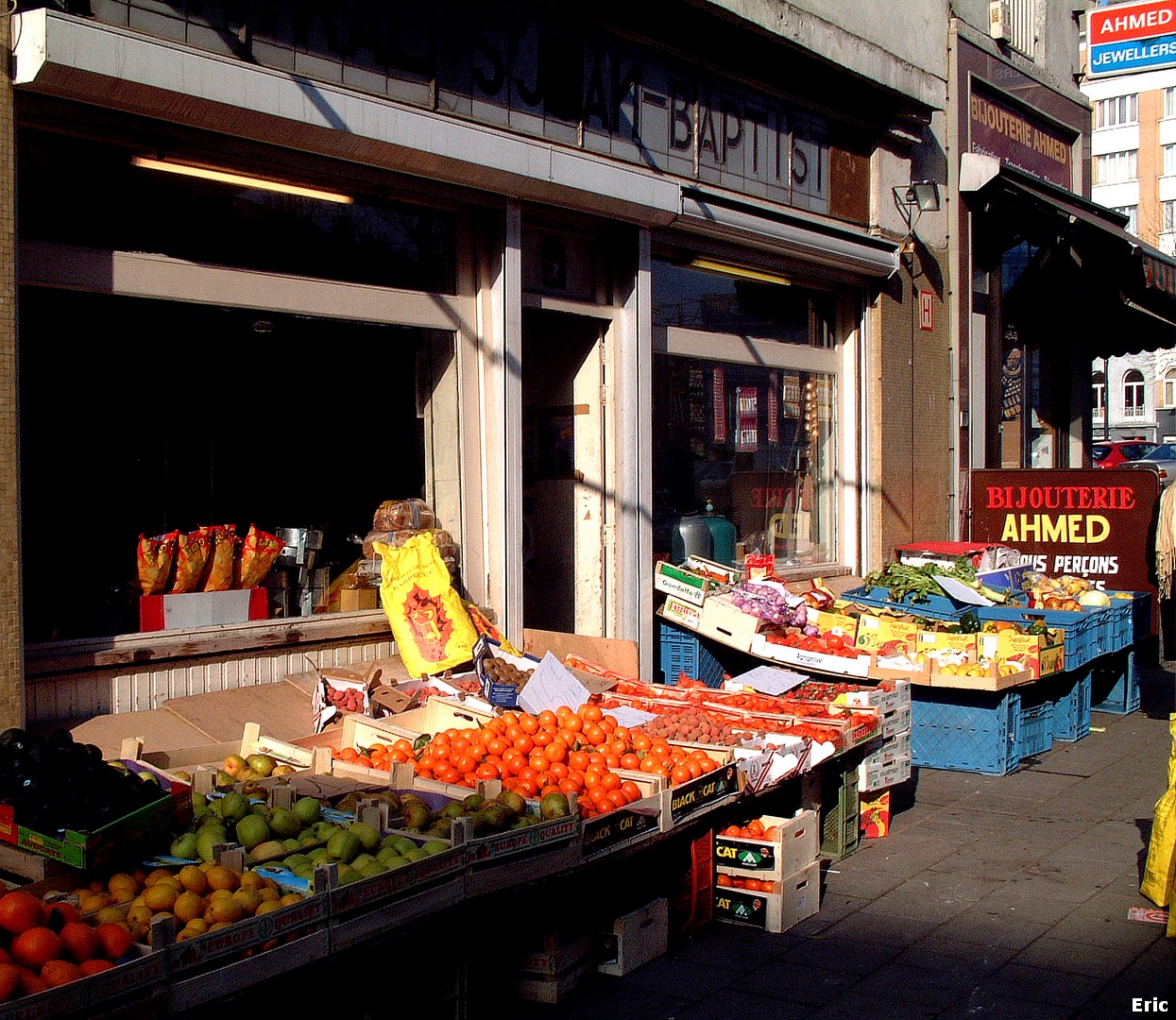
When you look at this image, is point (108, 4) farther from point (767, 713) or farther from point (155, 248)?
point (767, 713)

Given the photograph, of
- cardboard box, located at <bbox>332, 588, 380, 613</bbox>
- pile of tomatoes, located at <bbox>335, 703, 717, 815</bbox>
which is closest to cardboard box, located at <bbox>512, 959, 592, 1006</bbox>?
pile of tomatoes, located at <bbox>335, 703, 717, 815</bbox>

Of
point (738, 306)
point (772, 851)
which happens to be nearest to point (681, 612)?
point (738, 306)

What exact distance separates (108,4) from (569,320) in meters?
4.51

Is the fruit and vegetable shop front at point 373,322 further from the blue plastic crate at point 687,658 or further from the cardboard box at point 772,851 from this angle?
the cardboard box at point 772,851

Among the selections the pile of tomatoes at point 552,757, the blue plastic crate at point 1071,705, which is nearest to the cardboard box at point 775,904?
the pile of tomatoes at point 552,757

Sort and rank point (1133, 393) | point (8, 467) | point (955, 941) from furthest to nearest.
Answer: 1. point (1133, 393)
2. point (8, 467)
3. point (955, 941)

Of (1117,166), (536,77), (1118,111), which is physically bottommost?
(536,77)

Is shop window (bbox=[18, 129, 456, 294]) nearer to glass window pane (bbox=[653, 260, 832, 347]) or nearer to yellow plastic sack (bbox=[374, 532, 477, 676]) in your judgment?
yellow plastic sack (bbox=[374, 532, 477, 676])

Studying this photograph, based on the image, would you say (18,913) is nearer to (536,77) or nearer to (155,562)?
(155,562)

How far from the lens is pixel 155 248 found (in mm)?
7012

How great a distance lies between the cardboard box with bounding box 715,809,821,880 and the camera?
5859 millimetres

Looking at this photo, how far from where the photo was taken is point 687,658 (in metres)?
10.1

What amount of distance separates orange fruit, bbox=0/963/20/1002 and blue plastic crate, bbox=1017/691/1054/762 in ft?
24.8

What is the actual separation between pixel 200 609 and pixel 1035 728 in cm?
628
